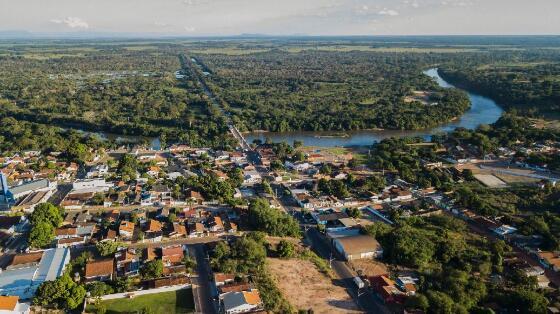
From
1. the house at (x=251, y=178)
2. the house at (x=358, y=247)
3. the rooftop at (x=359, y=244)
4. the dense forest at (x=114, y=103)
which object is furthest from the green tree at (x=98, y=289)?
the dense forest at (x=114, y=103)

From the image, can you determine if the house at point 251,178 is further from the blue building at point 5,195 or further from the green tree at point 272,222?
the blue building at point 5,195

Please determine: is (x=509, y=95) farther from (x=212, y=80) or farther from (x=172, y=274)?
(x=172, y=274)

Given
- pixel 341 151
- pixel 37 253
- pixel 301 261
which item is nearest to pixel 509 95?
pixel 341 151

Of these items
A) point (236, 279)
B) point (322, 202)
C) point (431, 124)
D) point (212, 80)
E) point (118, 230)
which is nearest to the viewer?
point (236, 279)

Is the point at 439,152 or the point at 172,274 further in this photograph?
the point at 439,152

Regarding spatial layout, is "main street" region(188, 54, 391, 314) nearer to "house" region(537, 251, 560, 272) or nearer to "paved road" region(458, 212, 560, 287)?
"paved road" region(458, 212, 560, 287)
